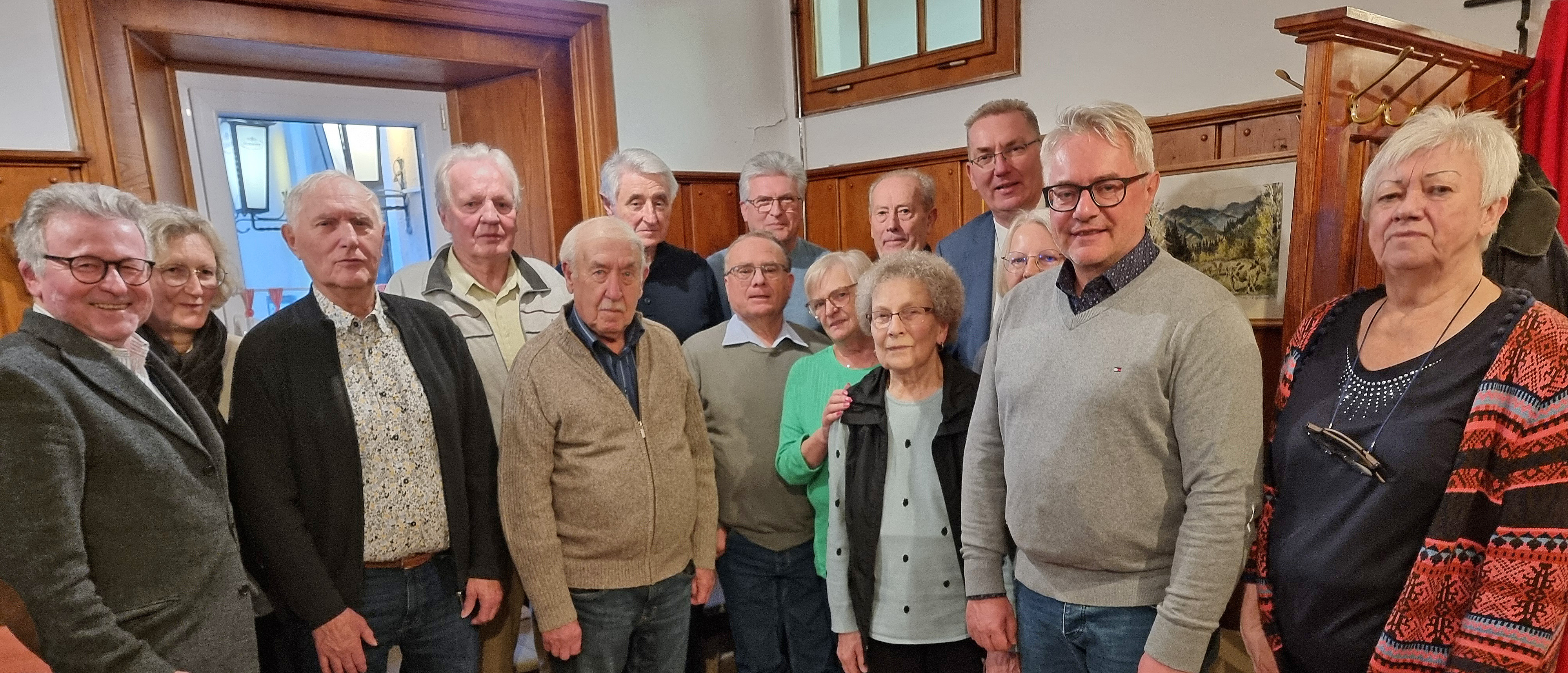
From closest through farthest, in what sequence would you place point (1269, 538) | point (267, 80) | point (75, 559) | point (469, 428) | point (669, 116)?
point (75, 559) < point (1269, 538) < point (469, 428) < point (267, 80) < point (669, 116)

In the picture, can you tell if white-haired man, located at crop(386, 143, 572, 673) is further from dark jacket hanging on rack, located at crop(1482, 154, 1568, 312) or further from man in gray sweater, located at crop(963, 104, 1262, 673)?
dark jacket hanging on rack, located at crop(1482, 154, 1568, 312)

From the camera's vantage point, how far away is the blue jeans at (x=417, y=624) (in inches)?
63.3

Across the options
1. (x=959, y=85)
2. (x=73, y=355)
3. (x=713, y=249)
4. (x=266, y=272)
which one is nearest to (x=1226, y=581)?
(x=73, y=355)

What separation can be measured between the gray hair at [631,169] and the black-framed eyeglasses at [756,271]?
673mm

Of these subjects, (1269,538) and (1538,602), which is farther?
(1269,538)

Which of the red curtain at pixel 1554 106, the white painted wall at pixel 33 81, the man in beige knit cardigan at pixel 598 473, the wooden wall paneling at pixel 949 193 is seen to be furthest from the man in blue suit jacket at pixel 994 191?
the white painted wall at pixel 33 81

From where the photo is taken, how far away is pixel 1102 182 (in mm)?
1277

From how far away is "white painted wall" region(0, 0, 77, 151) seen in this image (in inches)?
99.7

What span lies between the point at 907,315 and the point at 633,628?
3.16 ft

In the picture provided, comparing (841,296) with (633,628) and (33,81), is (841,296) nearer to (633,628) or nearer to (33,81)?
(633,628)

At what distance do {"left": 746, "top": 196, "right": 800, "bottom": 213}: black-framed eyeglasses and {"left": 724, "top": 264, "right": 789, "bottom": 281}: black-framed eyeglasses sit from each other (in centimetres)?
64

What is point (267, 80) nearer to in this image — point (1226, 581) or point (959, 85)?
point (959, 85)

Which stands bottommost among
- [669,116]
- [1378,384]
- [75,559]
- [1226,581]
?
[1226,581]

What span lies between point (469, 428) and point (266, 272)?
2.24 m
